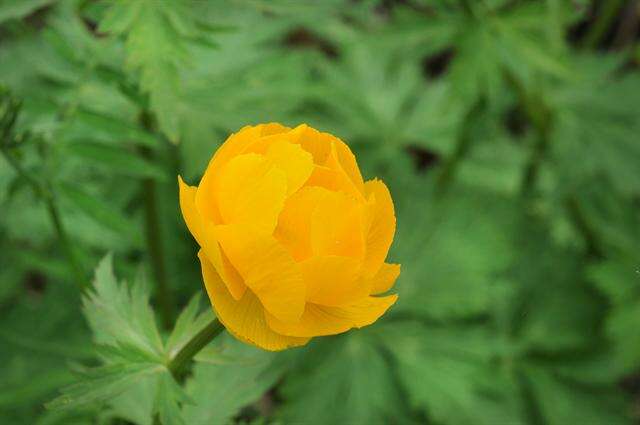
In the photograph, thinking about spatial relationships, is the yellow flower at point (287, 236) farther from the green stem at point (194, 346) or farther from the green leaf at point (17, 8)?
the green leaf at point (17, 8)

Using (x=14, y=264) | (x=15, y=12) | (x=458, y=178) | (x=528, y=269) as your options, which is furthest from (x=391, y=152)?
(x=15, y=12)

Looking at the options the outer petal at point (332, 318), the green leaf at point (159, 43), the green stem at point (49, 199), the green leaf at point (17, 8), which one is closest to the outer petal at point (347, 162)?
the outer petal at point (332, 318)

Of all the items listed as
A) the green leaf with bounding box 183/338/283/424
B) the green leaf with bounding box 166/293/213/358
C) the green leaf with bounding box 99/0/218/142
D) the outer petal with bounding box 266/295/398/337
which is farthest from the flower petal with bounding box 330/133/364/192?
the green leaf with bounding box 99/0/218/142

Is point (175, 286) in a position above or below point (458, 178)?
below

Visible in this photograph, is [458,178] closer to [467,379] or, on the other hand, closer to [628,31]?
[467,379]

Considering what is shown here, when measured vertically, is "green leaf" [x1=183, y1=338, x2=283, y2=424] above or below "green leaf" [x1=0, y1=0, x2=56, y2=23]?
below

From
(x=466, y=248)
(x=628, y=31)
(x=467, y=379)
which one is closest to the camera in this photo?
(x=467, y=379)

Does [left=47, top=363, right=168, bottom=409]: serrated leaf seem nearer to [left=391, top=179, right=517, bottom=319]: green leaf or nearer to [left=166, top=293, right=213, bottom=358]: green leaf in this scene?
[left=166, top=293, right=213, bottom=358]: green leaf
